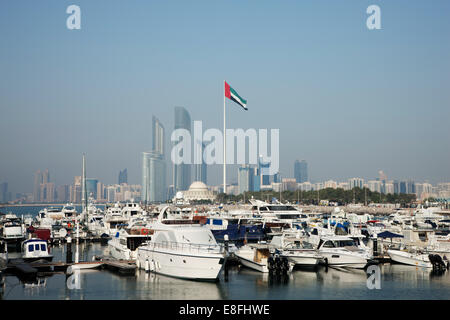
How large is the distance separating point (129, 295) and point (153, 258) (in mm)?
4910

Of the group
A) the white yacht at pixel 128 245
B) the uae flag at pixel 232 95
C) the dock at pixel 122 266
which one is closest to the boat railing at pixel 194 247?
the dock at pixel 122 266

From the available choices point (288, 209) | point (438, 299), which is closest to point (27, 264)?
point (438, 299)

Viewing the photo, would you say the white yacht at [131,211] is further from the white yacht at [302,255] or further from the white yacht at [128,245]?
the white yacht at [302,255]

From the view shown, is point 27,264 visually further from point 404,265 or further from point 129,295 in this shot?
point 404,265

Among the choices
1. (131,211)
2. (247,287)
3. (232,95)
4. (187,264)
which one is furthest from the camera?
(232,95)

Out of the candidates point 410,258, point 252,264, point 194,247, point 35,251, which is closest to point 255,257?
point 252,264

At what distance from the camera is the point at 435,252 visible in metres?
31.5

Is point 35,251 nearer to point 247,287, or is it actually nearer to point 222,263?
point 222,263

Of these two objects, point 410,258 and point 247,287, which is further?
point 410,258

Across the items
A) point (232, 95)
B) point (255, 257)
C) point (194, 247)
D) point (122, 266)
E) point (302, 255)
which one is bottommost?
point (122, 266)

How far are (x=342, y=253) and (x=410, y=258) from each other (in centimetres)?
494

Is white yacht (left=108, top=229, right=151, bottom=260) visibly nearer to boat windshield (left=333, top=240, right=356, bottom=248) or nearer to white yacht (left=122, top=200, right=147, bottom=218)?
boat windshield (left=333, top=240, right=356, bottom=248)

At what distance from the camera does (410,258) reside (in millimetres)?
30969

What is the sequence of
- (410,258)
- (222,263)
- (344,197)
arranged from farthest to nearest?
1. (344,197)
2. (410,258)
3. (222,263)
